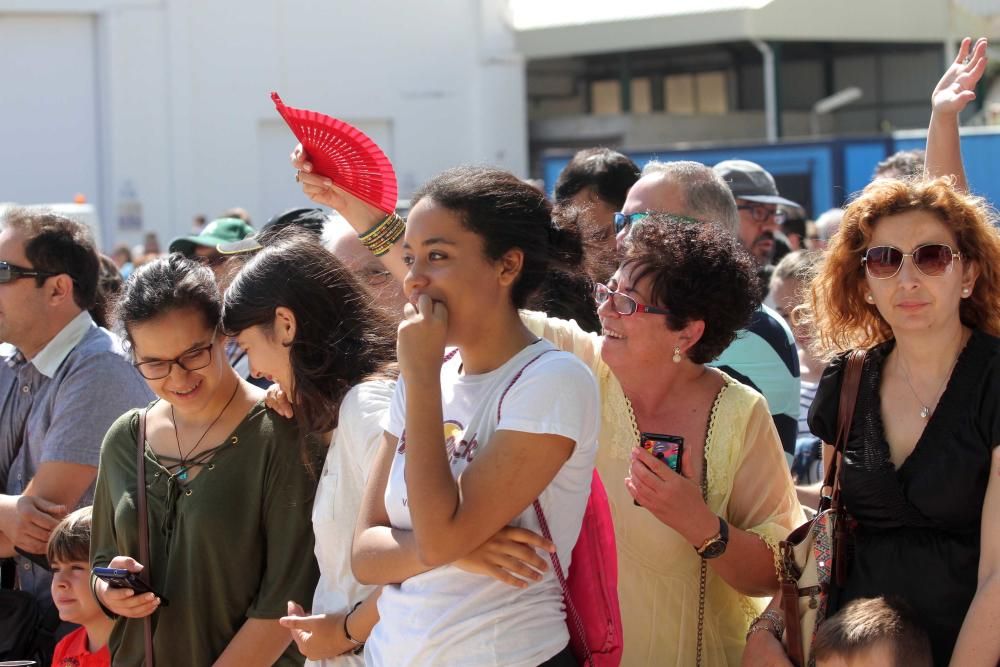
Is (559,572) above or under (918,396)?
under

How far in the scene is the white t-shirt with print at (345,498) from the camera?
2967 millimetres

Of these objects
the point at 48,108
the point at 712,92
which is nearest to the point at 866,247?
the point at 48,108

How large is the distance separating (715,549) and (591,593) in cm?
53

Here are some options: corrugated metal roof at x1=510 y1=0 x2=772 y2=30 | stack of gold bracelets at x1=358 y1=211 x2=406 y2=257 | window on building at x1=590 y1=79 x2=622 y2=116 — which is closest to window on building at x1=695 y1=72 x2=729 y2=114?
window on building at x1=590 y1=79 x2=622 y2=116

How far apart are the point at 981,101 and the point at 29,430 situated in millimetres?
22616

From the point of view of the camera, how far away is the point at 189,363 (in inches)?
129

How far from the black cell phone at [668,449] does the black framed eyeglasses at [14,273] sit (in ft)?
7.68

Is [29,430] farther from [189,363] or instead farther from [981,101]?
[981,101]

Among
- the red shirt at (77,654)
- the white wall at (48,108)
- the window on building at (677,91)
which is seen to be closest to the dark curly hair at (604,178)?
the red shirt at (77,654)

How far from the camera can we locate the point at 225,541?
10.3 ft

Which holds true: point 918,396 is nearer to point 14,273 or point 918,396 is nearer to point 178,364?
point 178,364

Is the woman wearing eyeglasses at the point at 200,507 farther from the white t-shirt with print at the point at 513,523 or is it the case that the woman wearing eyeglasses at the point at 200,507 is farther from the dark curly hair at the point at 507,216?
the dark curly hair at the point at 507,216

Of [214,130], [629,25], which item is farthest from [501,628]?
[629,25]

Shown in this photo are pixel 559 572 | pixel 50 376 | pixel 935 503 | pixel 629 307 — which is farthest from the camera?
pixel 50 376
